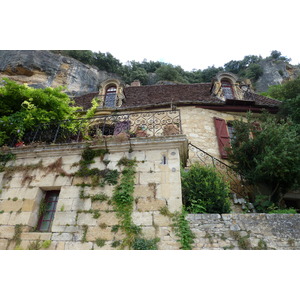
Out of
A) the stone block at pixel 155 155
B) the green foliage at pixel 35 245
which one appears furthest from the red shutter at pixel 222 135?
the green foliage at pixel 35 245

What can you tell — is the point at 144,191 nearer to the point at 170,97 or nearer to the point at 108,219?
the point at 108,219

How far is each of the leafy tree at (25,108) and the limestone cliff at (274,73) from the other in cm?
2469

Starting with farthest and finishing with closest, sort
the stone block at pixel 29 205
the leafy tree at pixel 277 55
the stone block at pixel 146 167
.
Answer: the leafy tree at pixel 277 55 → the stone block at pixel 146 167 → the stone block at pixel 29 205

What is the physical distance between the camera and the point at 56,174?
15.9 feet

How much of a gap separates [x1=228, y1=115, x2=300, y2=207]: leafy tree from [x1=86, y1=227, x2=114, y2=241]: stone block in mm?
4234

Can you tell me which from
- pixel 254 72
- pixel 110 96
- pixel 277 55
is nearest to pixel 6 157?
pixel 110 96

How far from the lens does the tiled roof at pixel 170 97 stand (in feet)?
30.5

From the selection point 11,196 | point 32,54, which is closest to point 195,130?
point 11,196

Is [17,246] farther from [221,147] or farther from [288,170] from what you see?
[221,147]

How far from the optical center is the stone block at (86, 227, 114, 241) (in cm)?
395

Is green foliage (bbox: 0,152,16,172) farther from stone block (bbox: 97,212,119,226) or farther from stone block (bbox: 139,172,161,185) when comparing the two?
stone block (bbox: 139,172,161,185)

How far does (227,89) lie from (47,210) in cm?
945

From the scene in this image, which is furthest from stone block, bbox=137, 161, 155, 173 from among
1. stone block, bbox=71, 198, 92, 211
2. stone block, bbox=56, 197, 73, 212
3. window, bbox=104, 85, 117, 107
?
window, bbox=104, 85, 117, 107

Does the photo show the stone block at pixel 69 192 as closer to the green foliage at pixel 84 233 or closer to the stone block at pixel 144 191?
the green foliage at pixel 84 233
